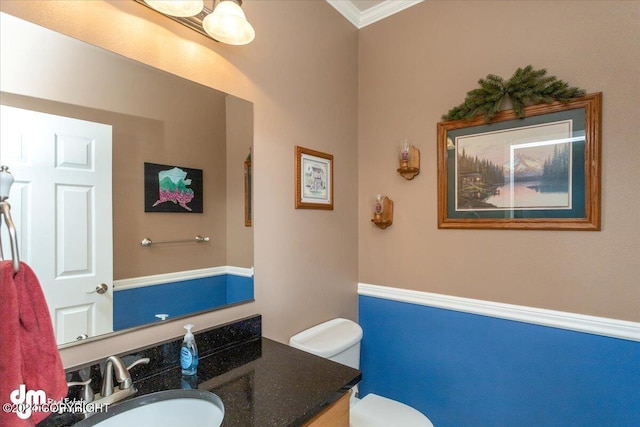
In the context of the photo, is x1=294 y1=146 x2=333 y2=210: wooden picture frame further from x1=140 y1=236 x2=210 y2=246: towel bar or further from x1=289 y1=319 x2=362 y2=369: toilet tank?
x1=289 y1=319 x2=362 y2=369: toilet tank

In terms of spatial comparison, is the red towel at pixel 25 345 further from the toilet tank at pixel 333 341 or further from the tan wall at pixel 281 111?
the toilet tank at pixel 333 341

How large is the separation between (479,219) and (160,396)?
1.61m

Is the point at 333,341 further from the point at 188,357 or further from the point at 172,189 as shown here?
the point at 172,189

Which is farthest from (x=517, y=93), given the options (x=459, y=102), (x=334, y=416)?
(x=334, y=416)

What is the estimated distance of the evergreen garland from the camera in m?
1.42

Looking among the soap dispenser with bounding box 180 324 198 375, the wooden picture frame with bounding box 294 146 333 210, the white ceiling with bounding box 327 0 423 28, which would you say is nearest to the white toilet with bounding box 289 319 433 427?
the soap dispenser with bounding box 180 324 198 375

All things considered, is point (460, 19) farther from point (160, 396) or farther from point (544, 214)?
point (160, 396)

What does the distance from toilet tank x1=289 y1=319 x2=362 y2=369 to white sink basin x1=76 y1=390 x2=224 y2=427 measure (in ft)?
2.08

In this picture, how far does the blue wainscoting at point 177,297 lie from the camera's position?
39.9 inches

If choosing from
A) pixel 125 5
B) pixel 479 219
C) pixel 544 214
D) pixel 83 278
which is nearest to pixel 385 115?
pixel 479 219

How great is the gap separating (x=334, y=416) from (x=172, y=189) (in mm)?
970

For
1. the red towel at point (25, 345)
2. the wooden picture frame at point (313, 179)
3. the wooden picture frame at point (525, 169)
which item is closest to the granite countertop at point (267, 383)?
the red towel at point (25, 345)

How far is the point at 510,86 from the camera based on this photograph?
152cm

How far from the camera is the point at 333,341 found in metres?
1.61
